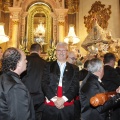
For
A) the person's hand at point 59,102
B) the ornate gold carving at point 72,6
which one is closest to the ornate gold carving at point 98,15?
the ornate gold carving at point 72,6

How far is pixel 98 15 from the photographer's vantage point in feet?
35.3

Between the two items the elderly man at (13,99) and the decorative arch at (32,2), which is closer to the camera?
the elderly man at (13,99)

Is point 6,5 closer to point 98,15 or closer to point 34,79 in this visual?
point 98,15

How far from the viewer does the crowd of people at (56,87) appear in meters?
1.83

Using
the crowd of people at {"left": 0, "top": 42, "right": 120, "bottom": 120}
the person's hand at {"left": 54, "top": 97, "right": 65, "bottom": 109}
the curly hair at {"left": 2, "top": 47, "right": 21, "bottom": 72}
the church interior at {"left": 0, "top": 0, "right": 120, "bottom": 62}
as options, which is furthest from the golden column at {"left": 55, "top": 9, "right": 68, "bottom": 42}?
the curly hair at {"left": 2, "top": 47, "right": 21, "bottom": 72}

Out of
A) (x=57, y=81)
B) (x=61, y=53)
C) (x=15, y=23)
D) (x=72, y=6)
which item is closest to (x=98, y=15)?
(x=72, y=6)

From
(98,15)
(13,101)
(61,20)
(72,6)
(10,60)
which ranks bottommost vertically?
(13,101)

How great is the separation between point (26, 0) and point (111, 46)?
5014mm

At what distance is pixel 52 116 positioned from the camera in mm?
3195

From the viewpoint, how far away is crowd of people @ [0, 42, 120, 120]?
1832mm

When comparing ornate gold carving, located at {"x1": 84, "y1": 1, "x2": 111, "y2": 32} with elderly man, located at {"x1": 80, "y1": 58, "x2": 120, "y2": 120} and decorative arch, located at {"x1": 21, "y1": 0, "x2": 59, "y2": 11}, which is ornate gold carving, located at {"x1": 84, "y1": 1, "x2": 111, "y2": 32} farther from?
elderly man, located at {"x1": 80, "y1": 58, "x2": 120, "y2": 120}

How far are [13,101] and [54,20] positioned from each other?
945cm

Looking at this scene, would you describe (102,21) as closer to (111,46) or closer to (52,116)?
(111,46)

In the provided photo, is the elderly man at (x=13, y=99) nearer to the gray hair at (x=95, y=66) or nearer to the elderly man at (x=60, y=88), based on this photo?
the gray hair at (x=95, y=66)
